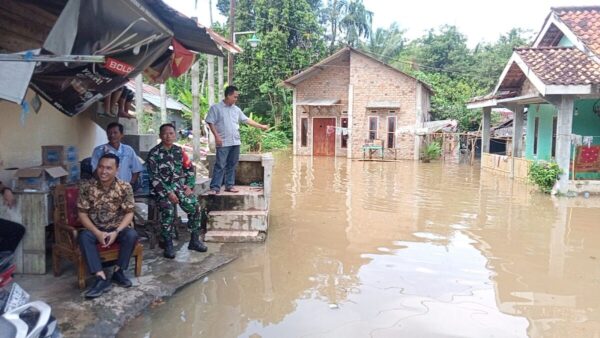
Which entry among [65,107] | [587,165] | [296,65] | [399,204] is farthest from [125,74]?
[296,65]

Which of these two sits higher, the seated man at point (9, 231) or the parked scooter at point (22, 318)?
the seated man at point (9, 231)

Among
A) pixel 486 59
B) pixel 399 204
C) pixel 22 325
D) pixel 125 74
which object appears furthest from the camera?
pixel 486 59

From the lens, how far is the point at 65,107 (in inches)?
204

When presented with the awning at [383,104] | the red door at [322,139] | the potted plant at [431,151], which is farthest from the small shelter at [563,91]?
the red door at [322,139]

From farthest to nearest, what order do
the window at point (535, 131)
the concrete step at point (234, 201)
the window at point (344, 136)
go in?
1. the window at point (344, 136)
2. the window at point (535, 131)
3. the concrete step at point (234, 201)

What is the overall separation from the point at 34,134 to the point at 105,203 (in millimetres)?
2058

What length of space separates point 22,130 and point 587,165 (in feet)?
39.4

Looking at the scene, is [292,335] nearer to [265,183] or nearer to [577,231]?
[265,183]

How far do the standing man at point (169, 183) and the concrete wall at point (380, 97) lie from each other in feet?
59.2

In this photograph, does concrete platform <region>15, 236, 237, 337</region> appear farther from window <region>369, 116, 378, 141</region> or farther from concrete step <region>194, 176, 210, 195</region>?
window <region>369, 116, 378, 141</region>

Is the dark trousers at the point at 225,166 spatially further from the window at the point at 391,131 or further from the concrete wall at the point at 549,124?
the window at the point at 391,131

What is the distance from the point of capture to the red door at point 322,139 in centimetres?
2405

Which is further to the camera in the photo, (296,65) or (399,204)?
(296,65)

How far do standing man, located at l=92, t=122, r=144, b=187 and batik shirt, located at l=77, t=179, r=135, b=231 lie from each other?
101cm
